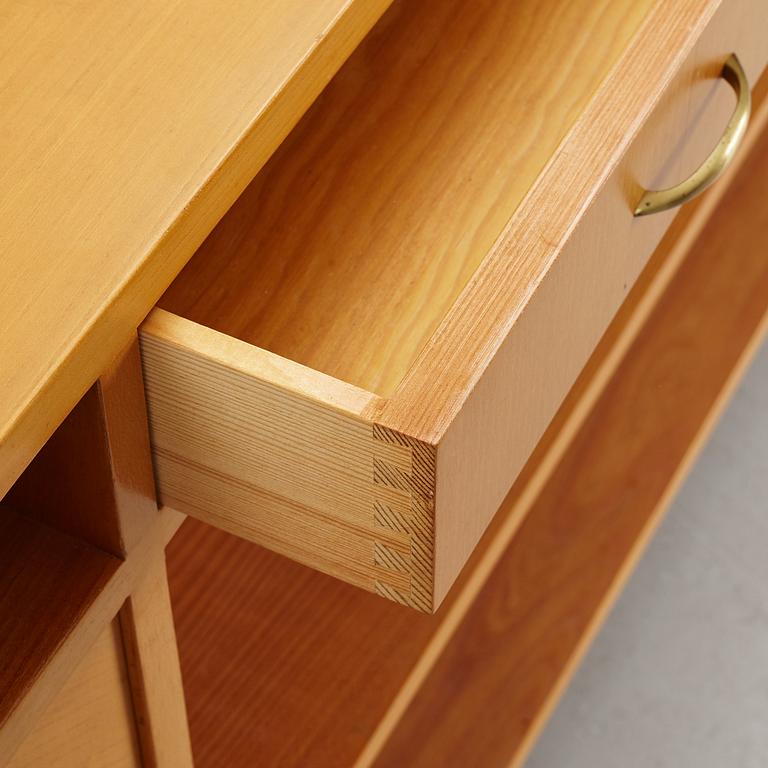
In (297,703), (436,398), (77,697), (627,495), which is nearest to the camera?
(436,398)

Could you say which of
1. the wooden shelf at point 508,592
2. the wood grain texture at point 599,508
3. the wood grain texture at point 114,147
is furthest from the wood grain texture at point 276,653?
the wood grain texture at point 114,147

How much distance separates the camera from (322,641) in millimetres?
954

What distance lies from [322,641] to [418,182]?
46cm

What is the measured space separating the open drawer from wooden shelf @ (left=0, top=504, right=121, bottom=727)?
0.05m

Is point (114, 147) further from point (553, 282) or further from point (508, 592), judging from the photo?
point (508, 592)

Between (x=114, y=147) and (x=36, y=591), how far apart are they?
0.17 m

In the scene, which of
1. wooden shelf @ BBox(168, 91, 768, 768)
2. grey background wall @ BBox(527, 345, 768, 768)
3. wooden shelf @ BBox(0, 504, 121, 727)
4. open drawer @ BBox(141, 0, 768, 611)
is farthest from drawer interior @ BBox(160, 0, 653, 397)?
grey background wall @ BBox(527, 345, 768, 768)

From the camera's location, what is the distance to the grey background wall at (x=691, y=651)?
1147 millimetres

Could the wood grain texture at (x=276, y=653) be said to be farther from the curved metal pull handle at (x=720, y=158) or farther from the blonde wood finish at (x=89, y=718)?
the curved metal pull handle at (x=720, y=158)

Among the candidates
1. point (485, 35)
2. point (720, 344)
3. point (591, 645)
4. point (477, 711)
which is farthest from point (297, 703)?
point (720, 344)

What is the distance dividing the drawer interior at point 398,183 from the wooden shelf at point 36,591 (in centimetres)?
10

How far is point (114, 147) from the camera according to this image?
45cm

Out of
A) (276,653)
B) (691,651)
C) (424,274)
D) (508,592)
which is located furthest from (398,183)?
(691,651)

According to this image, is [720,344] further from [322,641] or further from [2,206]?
[2,206]
